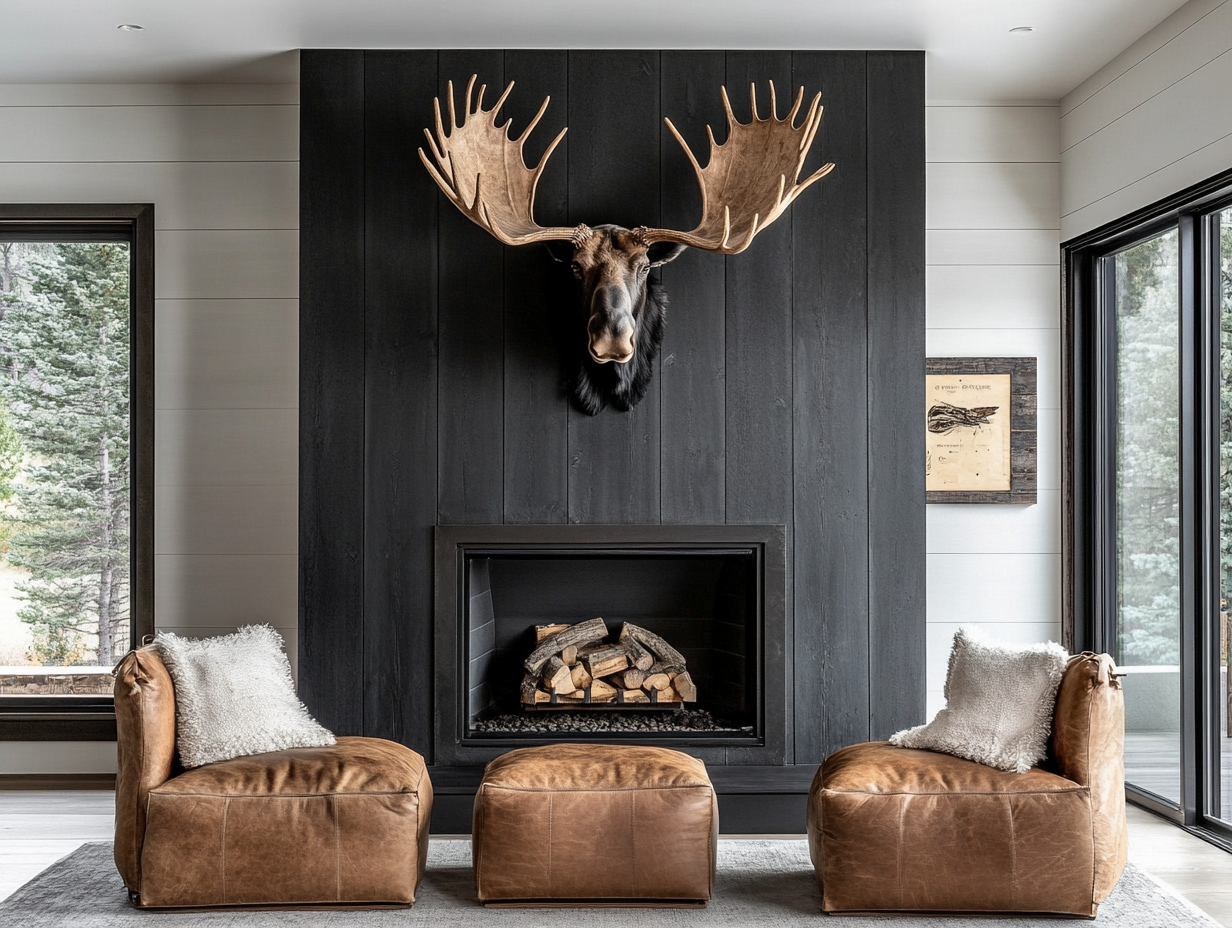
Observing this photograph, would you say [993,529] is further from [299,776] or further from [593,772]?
[299,776]

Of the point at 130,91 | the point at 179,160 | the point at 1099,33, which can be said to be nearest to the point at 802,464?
the point at 1099,33

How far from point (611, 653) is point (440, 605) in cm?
61

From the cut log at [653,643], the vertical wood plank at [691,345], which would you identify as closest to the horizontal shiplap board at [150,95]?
the vertical wood plank at [691,345]

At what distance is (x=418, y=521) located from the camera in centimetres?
329

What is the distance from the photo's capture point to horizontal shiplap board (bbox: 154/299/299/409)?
3.79 metres

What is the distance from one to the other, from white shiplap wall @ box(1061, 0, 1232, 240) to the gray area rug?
2097 millimetres

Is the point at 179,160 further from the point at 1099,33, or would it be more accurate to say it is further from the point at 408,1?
the point at 1099,33

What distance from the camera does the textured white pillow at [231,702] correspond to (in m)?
2.67

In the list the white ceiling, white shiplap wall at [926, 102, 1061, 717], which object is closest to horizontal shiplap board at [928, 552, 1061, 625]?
white shiplap wall at [926, 102, 1061, 717]

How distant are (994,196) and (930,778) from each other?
2.41 metres

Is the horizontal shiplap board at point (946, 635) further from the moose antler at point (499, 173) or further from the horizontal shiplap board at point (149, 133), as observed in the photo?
the horizontal shiplap board at point (149, 133)

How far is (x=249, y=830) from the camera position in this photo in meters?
2.52

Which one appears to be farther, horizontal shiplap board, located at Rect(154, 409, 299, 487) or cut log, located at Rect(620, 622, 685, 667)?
horizontal shiplap board, located at Rect(154, 409, 299, 487)

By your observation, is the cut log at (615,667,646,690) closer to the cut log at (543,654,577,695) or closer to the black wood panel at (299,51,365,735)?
the cut log at (543,654,577,695)
